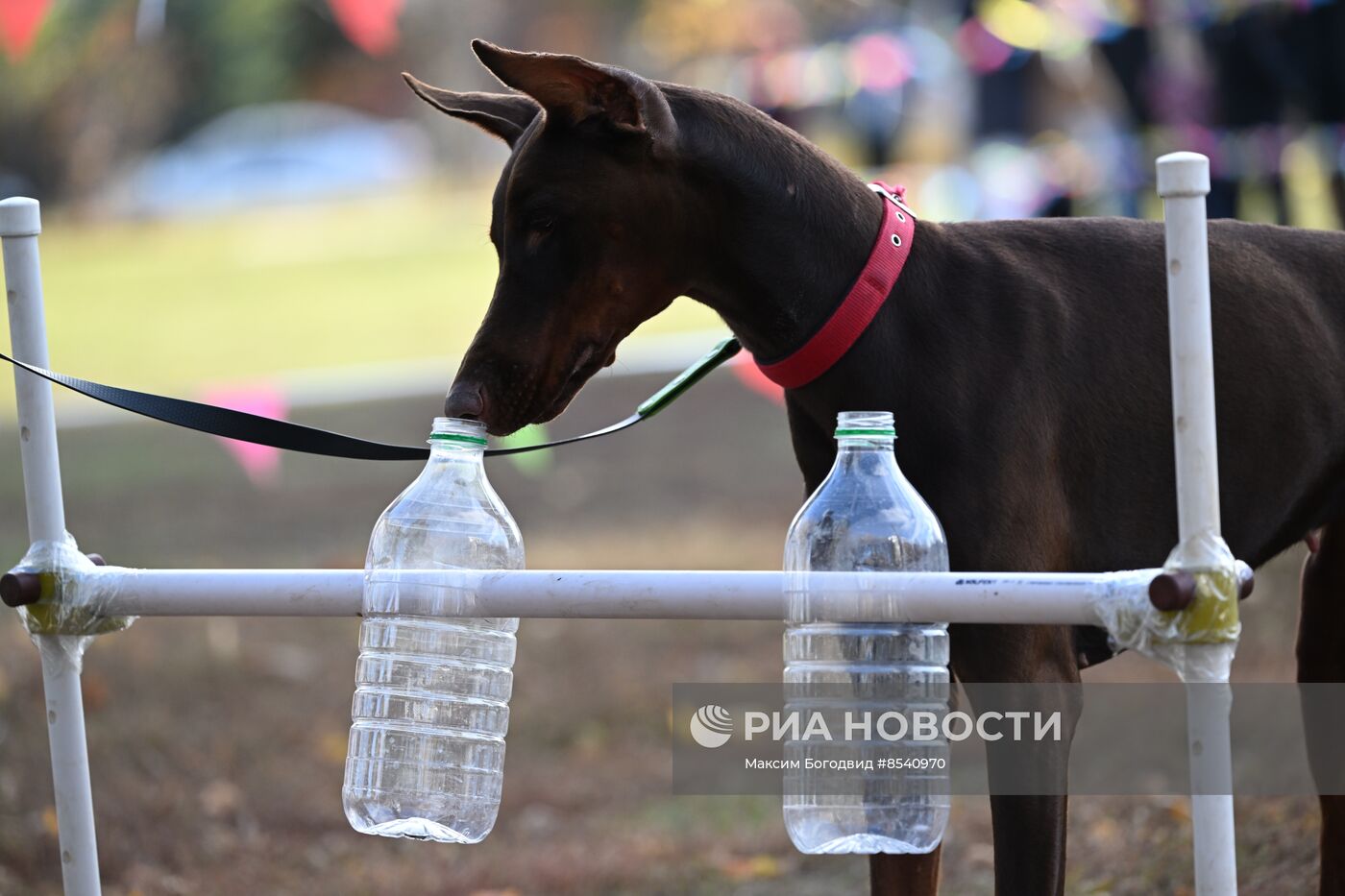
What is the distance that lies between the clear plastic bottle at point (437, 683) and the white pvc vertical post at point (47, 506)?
0.49m

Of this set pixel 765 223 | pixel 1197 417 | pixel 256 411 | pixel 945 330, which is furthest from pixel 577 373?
pixel 256 411

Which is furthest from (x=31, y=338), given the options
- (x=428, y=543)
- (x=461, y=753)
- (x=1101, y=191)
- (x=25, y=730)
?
(x=1101, y=191)

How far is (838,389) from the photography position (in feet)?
9.59

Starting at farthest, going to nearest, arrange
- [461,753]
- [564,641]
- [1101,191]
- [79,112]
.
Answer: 1. [79,112]
2. [1101,191]
3. [564,641]
4. [461,753]

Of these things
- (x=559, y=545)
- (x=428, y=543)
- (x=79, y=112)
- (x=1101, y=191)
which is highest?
(x=79, y=112)

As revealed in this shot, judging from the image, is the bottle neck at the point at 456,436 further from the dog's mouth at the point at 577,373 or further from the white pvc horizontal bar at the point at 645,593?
the white pvc horizontal bar at the point at 645,593

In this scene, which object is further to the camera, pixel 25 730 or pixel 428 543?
pixel 25 730

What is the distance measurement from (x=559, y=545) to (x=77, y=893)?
18.2 ft

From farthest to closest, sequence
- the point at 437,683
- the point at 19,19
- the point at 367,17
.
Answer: the point at 367,17
the point at 19,19
the point at 437,683

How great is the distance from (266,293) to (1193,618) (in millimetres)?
20178

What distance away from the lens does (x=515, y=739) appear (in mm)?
6234

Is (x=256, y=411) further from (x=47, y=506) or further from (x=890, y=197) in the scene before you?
(x=890, y=197)

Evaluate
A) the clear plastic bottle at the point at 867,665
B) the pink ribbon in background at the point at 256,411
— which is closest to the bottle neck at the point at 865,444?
the clear plastic bottle at the point at 867,665

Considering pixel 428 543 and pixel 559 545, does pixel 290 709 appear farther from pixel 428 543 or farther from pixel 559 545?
pixel 428 543
